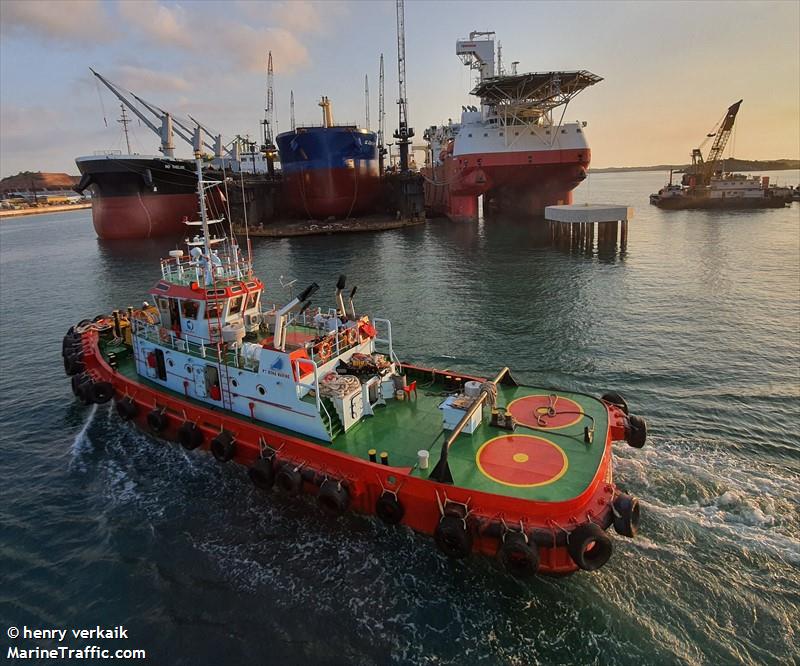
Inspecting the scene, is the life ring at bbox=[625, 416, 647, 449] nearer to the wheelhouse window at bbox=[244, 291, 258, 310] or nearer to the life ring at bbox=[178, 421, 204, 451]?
the life ring at bbox=[178, 421, 204, 451]

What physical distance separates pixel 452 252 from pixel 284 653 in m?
42.4

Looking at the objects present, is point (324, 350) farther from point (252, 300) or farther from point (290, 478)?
point (252, 300)

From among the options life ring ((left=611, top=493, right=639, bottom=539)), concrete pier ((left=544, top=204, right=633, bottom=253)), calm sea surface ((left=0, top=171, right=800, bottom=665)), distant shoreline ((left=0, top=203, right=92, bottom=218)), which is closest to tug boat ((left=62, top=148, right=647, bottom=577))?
life ring ((left=611, top=493, right=639, bottom=539))

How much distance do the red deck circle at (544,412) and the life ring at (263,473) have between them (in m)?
6.11

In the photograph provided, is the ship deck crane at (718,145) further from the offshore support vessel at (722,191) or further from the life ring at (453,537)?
the life ring at (453,537)

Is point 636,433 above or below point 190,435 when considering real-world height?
above

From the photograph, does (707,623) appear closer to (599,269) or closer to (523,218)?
(599,269)

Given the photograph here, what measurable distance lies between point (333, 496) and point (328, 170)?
58.4 m

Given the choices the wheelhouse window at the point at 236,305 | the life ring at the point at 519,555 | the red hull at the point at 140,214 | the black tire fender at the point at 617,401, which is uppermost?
the red hull at the point at 140,214

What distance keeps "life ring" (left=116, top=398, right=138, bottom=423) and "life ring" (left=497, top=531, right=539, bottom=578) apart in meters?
12.1

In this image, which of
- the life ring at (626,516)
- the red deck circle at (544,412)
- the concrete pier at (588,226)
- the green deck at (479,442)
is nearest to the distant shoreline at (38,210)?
the concrete pier at (588,226)

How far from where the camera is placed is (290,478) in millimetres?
11594

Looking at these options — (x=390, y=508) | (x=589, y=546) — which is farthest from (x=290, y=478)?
(x=589, y=546)

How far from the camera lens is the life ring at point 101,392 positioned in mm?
16391
